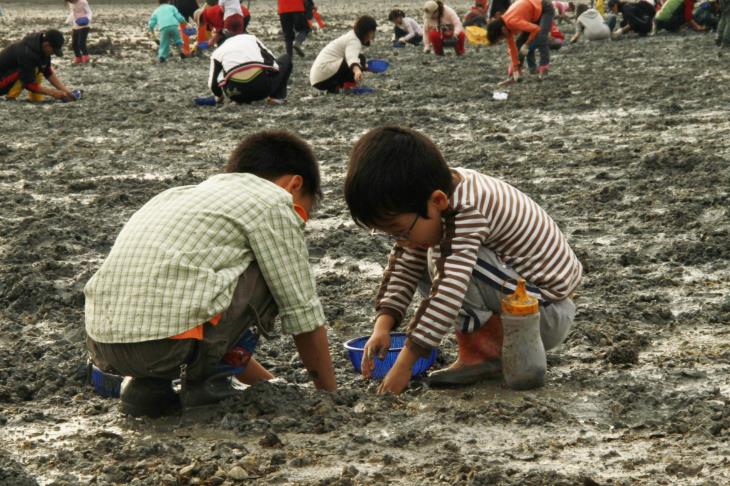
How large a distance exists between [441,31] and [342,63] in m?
4.99

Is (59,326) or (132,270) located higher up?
(132,270)

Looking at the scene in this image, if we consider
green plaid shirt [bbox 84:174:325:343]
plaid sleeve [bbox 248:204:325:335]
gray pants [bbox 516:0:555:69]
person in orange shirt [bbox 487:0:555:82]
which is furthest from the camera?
gray pants [bbox 516:0:555:69]

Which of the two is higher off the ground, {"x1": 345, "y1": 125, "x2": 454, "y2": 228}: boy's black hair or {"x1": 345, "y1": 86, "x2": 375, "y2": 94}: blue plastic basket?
{"x1": 345, "y1": 125, "x2": 454, "y2": 228}: boy's black hair

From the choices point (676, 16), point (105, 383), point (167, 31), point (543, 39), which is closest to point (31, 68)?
point (167, 31)

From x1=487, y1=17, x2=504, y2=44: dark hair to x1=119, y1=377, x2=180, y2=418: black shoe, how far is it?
30.1 feet

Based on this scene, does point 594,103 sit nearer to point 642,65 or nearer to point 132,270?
point 642,65

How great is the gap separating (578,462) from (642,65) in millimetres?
10279

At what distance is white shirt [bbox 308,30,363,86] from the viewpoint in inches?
442

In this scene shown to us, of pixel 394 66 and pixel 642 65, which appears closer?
pixel 642 65

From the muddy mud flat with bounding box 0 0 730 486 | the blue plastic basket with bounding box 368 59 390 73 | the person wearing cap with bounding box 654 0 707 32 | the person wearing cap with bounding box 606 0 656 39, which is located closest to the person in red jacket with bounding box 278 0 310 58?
the blue plastic basket with bounding box 368 59 390 73

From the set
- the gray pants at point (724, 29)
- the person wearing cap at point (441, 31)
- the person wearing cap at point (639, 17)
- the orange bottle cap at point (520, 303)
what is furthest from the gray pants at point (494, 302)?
the person wearing cap at point (639, 17)

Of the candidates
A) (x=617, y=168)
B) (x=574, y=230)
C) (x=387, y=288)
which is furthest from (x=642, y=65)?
(x=387, y=288)

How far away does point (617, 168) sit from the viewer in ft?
22.2

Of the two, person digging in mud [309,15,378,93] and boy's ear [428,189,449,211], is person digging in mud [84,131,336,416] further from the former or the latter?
A: person digging in mud [309,15,378,93]
